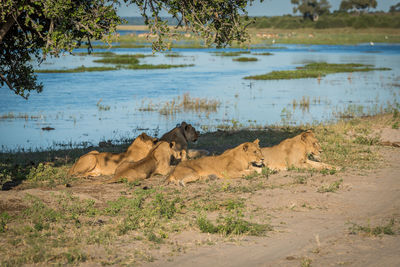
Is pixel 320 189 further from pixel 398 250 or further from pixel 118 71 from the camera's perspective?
pixel 118 71

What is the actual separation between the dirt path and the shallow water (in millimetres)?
11248

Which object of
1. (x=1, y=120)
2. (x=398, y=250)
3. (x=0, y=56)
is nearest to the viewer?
(x=398, y=250)

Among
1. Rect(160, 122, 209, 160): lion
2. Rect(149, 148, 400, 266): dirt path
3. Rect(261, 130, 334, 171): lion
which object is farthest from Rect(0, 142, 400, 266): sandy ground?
Rect(160, 122, 209, 160): lion

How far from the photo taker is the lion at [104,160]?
1212cm

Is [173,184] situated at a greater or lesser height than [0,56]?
lesser

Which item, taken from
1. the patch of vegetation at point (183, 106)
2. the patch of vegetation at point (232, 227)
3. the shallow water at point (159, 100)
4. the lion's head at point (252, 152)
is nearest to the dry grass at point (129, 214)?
the patch of vegetation at point (232, 227)

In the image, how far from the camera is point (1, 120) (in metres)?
26.2

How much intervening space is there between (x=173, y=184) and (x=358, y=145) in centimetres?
698

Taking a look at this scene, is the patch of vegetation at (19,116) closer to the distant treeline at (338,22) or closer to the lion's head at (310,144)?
the lion's head at (310,144)

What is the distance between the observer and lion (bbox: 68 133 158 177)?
12125 millimetres

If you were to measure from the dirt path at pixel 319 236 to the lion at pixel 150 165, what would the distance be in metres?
2.85

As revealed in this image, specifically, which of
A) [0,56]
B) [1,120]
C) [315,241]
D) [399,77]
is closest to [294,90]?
[399,77]

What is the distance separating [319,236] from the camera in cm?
768

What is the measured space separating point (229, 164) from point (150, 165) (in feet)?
5.82
